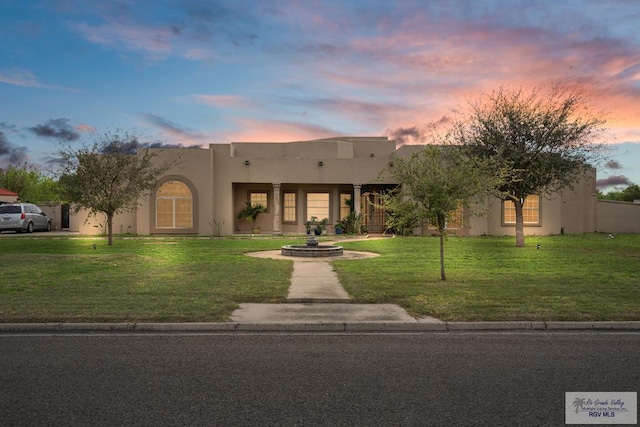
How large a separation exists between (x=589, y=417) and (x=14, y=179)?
3355 inches

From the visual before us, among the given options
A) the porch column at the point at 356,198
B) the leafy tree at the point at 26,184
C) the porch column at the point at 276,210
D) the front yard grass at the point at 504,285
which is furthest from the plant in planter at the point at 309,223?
the leafy tree at the point at 26,184

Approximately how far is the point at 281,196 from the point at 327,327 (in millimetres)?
27056

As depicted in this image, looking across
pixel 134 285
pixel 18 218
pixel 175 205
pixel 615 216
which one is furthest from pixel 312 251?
pixel 615 216

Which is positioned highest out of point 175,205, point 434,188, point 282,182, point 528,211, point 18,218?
point 282,182

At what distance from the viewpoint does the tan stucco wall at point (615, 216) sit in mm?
39469

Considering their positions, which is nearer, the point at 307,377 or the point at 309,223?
the point at 307,377

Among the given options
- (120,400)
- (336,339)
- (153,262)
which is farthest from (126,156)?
(120,400)

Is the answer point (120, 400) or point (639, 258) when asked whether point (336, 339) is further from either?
point (639, 258)

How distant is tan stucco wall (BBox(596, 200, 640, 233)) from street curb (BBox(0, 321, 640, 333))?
34.6 metres

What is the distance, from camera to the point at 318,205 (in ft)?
116

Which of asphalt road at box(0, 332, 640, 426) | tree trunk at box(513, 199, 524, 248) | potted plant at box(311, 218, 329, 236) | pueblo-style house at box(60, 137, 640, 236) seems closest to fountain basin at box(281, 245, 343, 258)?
tree trunk at box(513, 199, 524, 248)

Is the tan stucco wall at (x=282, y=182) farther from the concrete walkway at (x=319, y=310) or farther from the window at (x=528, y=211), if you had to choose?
the concrete walkway at (x=319, y=310)

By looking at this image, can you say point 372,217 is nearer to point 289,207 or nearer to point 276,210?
point 289,207

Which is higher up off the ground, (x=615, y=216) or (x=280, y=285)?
(x=615, y=216)
